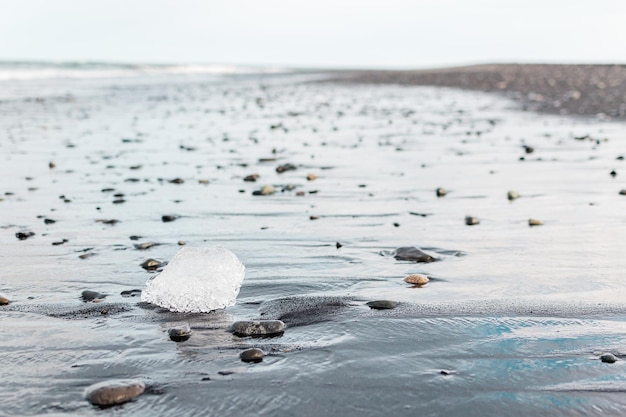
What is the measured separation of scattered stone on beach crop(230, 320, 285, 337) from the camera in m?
Result: 4.02

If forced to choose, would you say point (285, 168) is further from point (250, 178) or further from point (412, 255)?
point (412, 255)

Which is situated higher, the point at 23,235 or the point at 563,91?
the point at 23,235

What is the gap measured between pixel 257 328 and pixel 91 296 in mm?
1396

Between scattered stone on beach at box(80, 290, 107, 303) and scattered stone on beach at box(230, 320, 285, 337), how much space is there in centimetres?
117

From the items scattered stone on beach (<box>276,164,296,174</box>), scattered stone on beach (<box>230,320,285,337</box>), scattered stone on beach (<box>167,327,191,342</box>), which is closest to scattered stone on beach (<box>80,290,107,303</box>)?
scattered stone on beach (<box>167,327,191,342</box>)

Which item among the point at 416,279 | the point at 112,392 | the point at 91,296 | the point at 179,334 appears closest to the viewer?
the point at 112,392

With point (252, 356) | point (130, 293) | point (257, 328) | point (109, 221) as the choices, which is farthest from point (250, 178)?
point (252, 356)

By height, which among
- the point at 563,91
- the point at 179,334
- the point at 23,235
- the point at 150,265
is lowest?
the point at 563,91

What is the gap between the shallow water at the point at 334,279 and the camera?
3.32m

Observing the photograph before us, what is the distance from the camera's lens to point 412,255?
584 centimetres

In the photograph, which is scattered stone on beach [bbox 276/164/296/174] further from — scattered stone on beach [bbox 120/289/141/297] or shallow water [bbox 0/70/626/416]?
scattered stone on beach [bbox 120/289/141/297]

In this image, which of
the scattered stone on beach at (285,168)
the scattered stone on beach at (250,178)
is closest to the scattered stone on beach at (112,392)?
the scattered stone on beach at (250,178)

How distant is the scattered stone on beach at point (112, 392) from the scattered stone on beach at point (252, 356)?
1.77 feet

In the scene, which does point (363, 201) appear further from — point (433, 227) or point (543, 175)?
point (543, 175)
